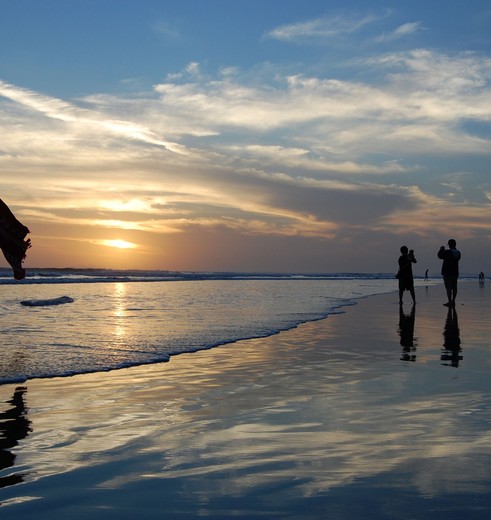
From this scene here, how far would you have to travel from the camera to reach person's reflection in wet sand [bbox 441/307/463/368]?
373 inches

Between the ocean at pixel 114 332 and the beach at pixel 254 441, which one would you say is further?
the ocean at pixel 114 332

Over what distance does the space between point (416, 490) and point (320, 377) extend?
424 centimetres

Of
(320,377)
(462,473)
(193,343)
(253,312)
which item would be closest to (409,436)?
(462,473)

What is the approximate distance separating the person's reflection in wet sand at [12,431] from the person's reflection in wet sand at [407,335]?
5703 mm

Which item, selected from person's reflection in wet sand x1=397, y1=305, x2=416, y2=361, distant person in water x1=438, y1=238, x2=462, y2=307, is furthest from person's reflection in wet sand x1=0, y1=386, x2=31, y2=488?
distant person in water x1=438, y1=238, x2=462, y2=307

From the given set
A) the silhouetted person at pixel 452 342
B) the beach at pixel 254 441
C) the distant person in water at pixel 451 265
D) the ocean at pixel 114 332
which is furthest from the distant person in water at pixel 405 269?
the beach at pixel 254 441

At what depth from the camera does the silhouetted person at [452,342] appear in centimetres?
959

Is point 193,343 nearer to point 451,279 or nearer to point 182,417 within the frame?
point 182,417

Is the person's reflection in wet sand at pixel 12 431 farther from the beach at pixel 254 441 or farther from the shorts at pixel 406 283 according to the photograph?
the shorts at pixel 406 283

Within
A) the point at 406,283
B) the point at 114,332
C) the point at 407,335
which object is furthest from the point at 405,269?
the point at 114,332

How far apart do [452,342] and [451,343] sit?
0.17m

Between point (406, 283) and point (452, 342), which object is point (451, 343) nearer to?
point (452, 342)

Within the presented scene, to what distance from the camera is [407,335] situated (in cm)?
1318

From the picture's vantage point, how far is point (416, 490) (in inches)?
148
